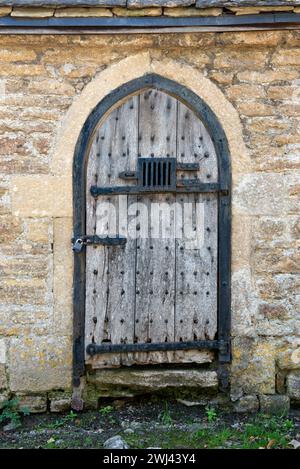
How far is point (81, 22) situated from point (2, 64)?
67cm

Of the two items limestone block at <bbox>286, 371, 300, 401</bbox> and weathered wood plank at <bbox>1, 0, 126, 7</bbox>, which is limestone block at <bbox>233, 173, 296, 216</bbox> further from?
weathered wood plank at <bbox>1, 0, 126, 7</bbox>

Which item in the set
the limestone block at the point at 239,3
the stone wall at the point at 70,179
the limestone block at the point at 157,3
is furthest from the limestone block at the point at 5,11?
the limestone block at the point at 239,3

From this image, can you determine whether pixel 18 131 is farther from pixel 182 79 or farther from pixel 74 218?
pixel 182 79

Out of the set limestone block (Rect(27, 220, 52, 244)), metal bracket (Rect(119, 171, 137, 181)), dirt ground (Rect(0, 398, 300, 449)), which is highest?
metal bracket (Rect(119, 171, 137, 181))

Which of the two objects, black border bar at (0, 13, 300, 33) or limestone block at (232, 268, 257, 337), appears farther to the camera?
limestone block at (232, 268, 257, 337)

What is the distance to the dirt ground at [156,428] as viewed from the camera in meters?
3.85

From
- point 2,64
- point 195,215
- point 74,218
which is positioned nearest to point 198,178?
point 195,215

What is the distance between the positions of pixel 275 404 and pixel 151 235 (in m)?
1.57

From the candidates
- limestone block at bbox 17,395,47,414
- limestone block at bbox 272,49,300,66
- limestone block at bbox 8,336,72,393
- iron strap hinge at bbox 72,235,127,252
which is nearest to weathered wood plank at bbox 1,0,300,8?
limestone block at bbox 272,49,300,66

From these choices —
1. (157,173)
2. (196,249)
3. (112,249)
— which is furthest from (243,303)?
(157,173)

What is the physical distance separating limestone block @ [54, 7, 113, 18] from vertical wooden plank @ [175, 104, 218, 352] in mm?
859

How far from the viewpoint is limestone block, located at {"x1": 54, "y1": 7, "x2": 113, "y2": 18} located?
4004 mm

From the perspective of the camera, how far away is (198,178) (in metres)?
4.28

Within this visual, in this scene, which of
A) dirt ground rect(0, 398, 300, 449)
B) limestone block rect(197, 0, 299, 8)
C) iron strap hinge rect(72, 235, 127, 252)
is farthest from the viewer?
iron strap hinge rect(72, 235, 127, 252)
